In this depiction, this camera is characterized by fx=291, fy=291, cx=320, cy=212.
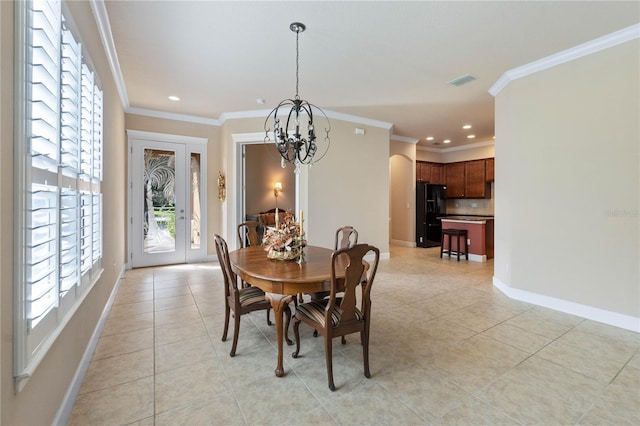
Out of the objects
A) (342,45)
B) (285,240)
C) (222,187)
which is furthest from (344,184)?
(285,240)

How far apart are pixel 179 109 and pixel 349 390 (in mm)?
5244

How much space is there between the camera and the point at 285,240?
2.50 meters

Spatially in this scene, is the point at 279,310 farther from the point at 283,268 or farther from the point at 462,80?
the point at 462,80

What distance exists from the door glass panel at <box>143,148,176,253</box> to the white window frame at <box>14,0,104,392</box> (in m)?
3.45

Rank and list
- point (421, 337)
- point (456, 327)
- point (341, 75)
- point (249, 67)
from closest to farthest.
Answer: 1. point (421, 337)
2. point (456, 327)
3. point (249, 67)
4. point (341, 75)

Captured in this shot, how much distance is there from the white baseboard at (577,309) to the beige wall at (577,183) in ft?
0.07

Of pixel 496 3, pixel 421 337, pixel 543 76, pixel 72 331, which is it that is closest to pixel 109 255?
pixel 72 331

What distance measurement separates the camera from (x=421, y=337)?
2707 millimetres

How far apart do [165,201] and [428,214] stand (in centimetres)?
630

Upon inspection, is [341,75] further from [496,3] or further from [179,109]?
[179,109]

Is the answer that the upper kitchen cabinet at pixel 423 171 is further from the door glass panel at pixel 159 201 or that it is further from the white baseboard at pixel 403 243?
the door glass panel at pixel 159 201

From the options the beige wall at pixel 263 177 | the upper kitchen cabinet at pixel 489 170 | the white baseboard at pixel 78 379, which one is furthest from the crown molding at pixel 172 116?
the upper kitchen cabinet at pixel 489 170

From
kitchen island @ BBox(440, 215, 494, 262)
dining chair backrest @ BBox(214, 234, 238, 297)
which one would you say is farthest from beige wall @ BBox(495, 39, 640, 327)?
dining chair backrest @ BBox(214, 234, 238, 297)

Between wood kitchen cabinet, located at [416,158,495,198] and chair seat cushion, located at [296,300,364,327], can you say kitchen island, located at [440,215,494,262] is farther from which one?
chair seat cushion, located at [296,300,364,327]
